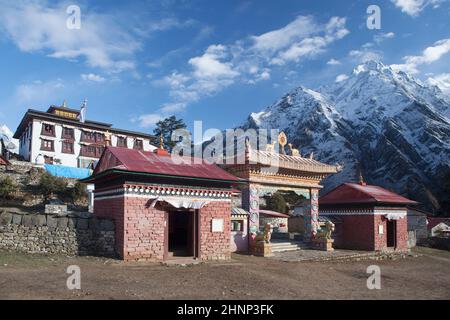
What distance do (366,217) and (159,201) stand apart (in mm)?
14745

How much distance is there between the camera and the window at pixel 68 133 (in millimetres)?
48469

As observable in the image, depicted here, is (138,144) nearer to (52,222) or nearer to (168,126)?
(168,126)

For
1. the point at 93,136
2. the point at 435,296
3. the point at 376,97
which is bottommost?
the point at 435,296

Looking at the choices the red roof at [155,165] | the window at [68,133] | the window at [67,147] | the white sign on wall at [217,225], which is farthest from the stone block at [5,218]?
the window at [68,133]

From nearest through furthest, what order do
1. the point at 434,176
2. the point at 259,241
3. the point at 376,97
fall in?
the point at 259,241 → the point at 434,176 → the point at 376,97

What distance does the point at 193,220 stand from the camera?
16.8m

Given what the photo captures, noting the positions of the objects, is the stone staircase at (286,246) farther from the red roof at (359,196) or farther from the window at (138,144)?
the window at (138,144)

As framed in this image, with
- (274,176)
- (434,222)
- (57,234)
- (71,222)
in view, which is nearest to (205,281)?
(71,222)

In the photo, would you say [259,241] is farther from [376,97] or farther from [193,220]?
[376,97]

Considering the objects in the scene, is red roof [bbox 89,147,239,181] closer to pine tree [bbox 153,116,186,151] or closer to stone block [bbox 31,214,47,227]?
stone block [bbox 31,214,47,227]

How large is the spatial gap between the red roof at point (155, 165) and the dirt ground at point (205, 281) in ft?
11.9

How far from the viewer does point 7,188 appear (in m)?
33.5
